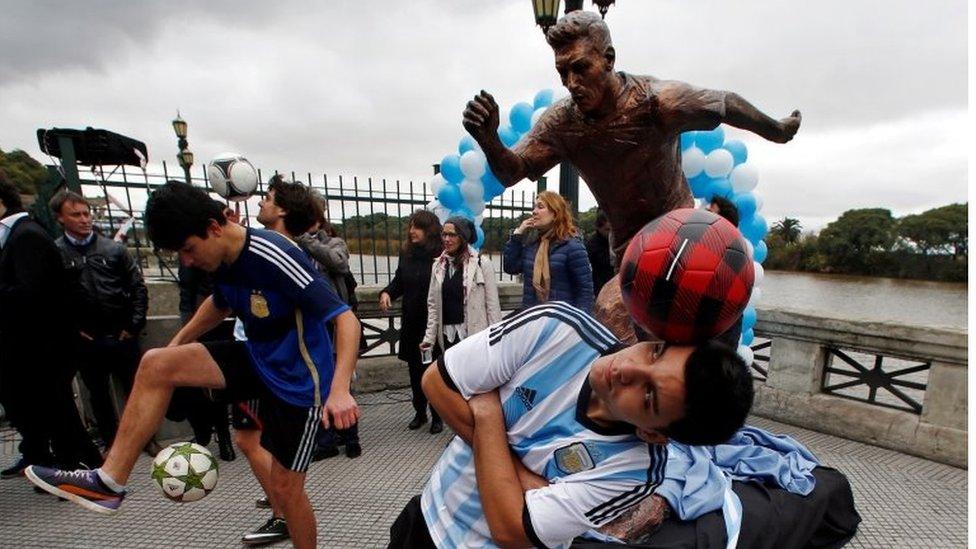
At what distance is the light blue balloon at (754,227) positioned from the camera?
4.58 meters

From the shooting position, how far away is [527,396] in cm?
134

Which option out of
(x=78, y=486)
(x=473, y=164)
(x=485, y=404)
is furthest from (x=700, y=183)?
(x=78, y=486)

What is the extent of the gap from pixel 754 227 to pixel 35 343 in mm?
5506

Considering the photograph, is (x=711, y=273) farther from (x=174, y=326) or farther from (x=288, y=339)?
(x=174, y=326)

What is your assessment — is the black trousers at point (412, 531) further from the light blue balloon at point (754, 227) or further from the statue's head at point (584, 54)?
the light blue balloon at point (754, 227)

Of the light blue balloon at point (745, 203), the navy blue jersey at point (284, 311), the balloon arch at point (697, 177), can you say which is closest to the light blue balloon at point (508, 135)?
the balloon arch at point (697, 177)

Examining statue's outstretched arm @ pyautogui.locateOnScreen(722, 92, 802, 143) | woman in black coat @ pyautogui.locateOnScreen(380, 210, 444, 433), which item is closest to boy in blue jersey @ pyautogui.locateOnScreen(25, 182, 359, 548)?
statue's outstretched arm @ pyautogui.locateOnScreen(722, 92, 802, 143)

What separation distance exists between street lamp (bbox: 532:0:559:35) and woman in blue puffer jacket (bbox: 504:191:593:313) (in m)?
1.68

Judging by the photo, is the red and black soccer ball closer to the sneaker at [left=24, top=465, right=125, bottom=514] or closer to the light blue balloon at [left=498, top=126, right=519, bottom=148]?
the sneaker at [left=24, top=465, right=125, bottom=514]

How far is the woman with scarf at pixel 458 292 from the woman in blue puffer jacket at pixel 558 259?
0.51 m

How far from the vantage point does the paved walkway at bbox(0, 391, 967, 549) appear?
2.97 m

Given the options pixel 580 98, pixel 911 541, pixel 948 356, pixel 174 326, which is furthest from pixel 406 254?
pixel 948 356

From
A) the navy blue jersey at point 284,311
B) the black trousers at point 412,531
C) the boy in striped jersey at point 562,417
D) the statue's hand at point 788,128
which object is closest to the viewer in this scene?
the boy in striped jersey at point 562,417

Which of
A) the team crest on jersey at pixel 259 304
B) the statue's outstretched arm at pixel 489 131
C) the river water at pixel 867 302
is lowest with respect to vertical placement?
the river water at pixel 867 302
